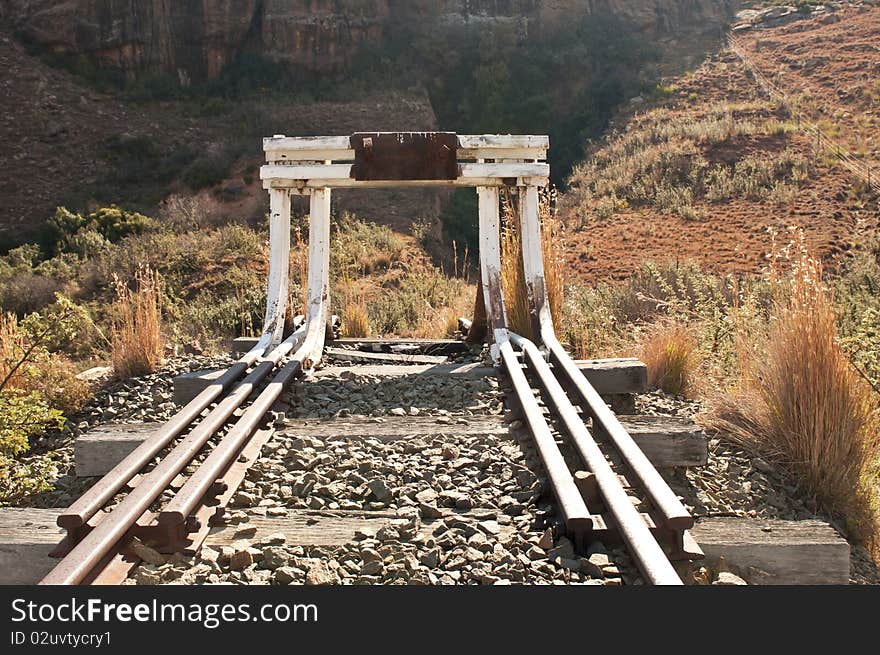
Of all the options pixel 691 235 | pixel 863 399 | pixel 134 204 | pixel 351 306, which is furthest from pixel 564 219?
pixel 863 399

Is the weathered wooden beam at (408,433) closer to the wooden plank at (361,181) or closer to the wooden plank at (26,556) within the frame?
the wooden plank at (26,556)


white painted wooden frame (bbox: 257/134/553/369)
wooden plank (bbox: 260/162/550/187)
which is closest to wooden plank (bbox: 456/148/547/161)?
white painted wooden frame (bbox: 257/134/553/369)

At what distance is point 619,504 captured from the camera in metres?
2.72

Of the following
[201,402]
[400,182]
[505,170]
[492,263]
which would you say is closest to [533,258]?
[492,263]

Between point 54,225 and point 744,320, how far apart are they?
21.9m

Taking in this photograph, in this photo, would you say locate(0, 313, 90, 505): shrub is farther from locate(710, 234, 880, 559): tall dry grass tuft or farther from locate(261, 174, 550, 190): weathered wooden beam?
locate(710, 234, 880, 559): tall dry grass tuft

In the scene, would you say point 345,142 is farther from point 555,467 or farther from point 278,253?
point 555,467

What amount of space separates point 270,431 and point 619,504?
199 centimetres

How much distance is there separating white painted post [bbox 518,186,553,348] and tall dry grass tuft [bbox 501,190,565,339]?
20cm

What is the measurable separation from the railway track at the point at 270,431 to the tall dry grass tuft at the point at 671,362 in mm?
825

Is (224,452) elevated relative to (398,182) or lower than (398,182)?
lower

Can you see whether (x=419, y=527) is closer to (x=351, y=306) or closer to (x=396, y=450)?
(x=396, y=450)

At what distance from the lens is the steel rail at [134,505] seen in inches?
92.0

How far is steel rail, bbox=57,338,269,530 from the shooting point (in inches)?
107
